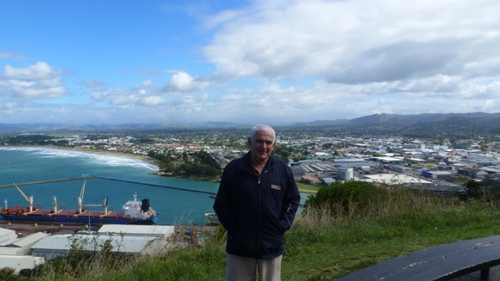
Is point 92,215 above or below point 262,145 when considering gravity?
below

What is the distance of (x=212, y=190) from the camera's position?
25812 millimetres

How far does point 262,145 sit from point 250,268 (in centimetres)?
67

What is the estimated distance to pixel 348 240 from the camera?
4.28 m

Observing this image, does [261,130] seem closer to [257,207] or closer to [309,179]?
[257,207]

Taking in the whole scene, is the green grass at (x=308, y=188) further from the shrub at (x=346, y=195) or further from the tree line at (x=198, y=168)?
the tree line at (x=198, y=168)

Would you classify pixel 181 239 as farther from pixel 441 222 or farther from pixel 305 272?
pixel 441 222

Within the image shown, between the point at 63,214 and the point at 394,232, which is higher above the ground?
the point at 394,232

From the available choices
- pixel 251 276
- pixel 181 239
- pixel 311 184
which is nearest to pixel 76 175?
pixel 311 184

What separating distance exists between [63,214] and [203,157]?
15.5m

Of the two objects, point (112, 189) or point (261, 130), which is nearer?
point (261, 130)

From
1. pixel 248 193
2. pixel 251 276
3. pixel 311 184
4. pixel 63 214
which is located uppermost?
pixel 248 193

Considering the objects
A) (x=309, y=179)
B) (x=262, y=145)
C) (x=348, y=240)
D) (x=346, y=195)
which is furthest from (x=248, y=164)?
(x=309, y=179)

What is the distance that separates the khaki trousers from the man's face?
55cm

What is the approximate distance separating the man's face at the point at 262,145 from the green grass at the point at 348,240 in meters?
1.40
